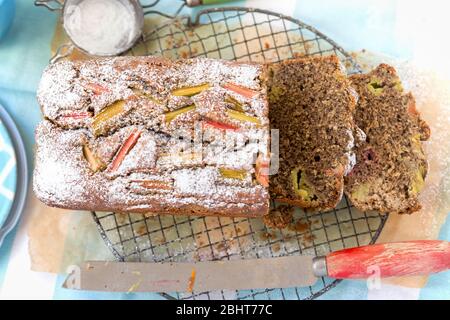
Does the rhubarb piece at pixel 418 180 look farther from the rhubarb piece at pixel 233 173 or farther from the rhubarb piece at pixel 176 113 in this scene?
the rhubarb piece at pixel 176 113

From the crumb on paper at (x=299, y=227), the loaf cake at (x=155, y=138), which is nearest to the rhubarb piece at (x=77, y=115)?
the loaf cake at (x=155, y=138)

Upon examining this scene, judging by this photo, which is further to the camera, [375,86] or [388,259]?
[375,86]

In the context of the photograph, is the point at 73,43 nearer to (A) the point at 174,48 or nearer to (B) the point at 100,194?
(A) the point at 174,48

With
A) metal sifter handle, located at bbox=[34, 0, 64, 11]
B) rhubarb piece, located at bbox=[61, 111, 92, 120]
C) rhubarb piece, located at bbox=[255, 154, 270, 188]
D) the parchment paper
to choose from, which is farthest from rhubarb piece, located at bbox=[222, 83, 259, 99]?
metal sifter handle, located at bbox=[34, 0, 64, 11]

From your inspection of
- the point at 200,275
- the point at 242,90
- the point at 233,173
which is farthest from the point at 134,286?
the point at 242,90

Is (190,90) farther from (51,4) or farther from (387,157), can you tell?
(51,4)

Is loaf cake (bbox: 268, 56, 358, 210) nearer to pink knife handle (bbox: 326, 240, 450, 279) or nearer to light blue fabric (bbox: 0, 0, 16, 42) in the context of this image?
pink knife handle (bbox: 326, 240, 450, 279)

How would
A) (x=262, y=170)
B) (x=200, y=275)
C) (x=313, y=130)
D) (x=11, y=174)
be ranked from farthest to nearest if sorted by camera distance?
(x=11, y=174)
(x=200, y=275)
(x=313, y=130)
(x=262, y=170)
